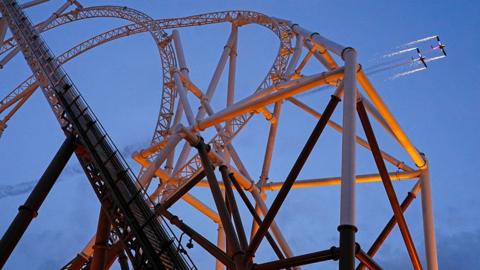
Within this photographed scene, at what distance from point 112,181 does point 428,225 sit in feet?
29.2

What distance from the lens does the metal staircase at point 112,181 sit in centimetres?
1283

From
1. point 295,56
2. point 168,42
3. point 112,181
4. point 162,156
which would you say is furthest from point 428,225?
point 168,42

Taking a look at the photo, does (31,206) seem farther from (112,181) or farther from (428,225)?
(428,225)

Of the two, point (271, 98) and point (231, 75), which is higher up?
point (231, 75)

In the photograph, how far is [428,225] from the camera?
1702cm

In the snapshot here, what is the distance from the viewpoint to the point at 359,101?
15.0 m

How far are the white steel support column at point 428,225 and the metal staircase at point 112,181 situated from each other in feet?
23.0

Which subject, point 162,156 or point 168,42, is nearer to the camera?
point 162,156

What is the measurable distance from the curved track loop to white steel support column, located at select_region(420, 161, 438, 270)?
558 centimetres

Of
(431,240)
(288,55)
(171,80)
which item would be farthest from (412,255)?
(171,80)

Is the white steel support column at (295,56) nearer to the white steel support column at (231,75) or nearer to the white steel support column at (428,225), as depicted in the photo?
the white steel support column at (231,75)

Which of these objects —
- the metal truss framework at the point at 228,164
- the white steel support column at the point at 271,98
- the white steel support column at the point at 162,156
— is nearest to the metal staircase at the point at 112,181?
the metal truss framework at the point at 228,164

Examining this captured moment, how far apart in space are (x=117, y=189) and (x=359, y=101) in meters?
6.22

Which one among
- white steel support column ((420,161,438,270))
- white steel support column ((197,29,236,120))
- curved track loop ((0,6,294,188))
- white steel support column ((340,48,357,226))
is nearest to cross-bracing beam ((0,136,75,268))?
curved track loop ((0,6,294,188))
